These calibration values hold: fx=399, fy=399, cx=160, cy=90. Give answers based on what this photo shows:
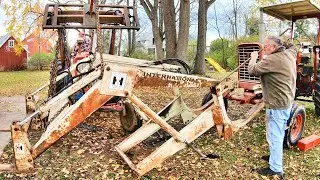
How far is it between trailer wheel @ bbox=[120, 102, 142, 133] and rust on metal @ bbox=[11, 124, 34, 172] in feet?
9.13

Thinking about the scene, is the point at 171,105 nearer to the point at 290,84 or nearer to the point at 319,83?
the point at 290,84

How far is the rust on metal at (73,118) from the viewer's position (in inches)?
154

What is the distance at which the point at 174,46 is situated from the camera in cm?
1577

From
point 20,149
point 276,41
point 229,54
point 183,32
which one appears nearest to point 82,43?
point 183,32

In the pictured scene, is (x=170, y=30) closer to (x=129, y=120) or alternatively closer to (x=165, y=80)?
(x=129, y=120)

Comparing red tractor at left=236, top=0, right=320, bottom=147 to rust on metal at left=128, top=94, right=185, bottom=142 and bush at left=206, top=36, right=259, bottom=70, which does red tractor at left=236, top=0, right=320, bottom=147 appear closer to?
rust on metal at left=128, top=94, right=185, bottom=142

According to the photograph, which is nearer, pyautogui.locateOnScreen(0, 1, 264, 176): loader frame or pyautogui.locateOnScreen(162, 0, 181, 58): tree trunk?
pyautogui.locateOnScreen(0, 1, 264, 176): loader frame

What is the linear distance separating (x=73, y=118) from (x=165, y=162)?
1.83 meters

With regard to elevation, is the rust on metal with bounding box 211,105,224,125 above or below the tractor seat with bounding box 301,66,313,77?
below

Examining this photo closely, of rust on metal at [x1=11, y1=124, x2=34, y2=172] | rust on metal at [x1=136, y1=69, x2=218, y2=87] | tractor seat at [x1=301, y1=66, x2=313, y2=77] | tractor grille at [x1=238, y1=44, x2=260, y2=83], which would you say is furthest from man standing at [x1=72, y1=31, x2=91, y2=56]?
rust on metal at [x1=11, y1=124, x2=34, y2=172]

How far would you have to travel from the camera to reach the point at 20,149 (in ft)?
12.4

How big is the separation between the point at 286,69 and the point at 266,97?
437 mm

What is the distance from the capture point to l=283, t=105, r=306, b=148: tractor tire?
19.4 feet

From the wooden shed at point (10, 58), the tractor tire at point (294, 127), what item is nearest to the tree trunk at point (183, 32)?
the tractor tire at point (294, 127)
